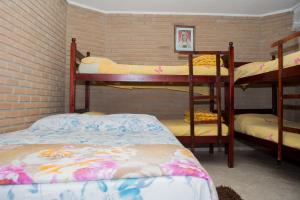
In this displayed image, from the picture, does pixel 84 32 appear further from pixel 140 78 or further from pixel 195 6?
pixel 195 6

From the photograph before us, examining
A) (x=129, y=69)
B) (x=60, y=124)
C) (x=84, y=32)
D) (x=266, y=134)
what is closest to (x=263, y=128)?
(x=266, y=134)

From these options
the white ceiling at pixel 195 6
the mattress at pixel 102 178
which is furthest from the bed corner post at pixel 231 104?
the mattress at pixel 102 178

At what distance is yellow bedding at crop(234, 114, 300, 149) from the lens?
2357mm

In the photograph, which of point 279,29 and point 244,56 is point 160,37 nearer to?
point 244,56

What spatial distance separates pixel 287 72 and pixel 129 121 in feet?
5.10

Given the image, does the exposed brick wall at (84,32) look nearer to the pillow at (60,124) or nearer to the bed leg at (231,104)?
the pillow at (60,124)

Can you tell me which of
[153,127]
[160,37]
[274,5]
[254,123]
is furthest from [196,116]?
[274,5]

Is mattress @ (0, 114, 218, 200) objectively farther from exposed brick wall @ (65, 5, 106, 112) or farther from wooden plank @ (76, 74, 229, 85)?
exposed brick wall @ (65, 5, 106, 112)

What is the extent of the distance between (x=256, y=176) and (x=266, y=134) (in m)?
0.47

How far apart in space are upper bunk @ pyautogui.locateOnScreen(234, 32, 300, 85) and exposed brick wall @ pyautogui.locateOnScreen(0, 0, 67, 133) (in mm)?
2481

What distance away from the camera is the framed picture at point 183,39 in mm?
4211

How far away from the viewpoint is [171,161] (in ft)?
3.39

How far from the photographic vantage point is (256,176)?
276cm

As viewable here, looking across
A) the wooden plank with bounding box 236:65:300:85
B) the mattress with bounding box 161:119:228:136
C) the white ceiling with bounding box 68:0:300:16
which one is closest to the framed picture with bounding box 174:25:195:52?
the white ceiling with bounding box 68:0:300:16
